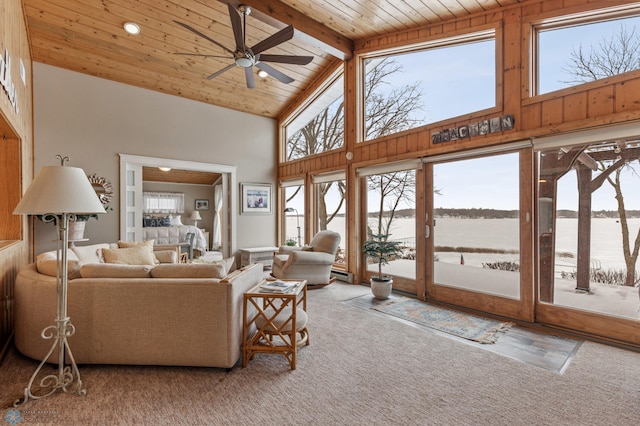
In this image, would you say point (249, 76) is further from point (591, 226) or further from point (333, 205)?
point (591, 226)

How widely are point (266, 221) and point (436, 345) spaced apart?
480 centimetres

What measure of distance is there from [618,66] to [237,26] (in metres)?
3.64

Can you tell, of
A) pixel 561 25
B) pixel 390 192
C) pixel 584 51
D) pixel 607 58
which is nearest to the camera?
pixel 607 58

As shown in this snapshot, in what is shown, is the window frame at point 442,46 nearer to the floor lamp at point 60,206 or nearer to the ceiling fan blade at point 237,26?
the ceiling fan blade at point 237,26

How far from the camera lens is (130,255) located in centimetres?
378

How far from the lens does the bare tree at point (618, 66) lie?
2.79 m

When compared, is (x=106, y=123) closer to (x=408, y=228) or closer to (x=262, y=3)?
(x=262, y=3)

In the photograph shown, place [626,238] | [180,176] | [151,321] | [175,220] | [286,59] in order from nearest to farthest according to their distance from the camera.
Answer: [151,321]
[626,238]
[286,59]
[180,176]
[175,220]

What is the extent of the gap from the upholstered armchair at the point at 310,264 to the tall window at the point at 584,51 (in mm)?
3326

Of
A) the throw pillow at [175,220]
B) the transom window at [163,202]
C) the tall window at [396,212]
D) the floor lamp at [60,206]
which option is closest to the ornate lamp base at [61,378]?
the floor lamp at [60,206]

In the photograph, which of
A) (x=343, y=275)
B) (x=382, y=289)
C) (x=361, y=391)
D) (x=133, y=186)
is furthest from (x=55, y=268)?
(x=343, y=275)

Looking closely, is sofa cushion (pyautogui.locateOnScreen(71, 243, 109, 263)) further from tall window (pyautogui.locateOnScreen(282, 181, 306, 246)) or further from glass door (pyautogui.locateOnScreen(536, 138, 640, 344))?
glass door (pyautogui.locateOnScreen(536, 138, 640, 344))

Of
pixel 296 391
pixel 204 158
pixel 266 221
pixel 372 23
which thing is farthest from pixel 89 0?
pixel 296 391

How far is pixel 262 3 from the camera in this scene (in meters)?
3.90
